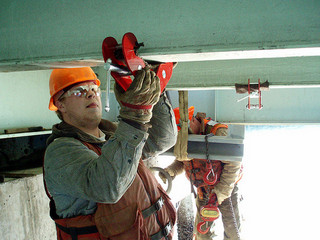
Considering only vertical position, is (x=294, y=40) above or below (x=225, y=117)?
above

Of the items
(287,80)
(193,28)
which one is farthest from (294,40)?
(287,80)

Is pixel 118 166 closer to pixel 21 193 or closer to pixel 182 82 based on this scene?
pixel 182 82

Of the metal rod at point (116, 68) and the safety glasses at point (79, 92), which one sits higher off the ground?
the metal rod at point (116, 68)

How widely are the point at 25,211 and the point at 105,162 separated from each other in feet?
5.98

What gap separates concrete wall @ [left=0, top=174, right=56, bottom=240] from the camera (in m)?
2.28

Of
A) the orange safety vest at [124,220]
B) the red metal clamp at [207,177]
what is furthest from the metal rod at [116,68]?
the red metal clamp at [207,177]

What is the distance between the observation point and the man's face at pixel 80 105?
1.64m

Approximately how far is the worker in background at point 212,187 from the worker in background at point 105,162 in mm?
1667

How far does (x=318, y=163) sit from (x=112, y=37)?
722cm

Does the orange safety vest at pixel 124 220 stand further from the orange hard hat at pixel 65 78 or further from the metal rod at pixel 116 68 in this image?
the metal rod at pixel 116 68

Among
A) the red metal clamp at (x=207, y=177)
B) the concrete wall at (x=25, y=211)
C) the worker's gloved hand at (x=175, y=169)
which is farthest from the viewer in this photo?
the worker's gloved hand at (x=175, y=169)

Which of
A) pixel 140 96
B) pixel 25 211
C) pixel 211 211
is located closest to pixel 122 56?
pixel 140 96

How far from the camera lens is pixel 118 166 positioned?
113cm

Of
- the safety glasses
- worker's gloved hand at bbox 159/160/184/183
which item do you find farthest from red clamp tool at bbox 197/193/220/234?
the safety glasses
